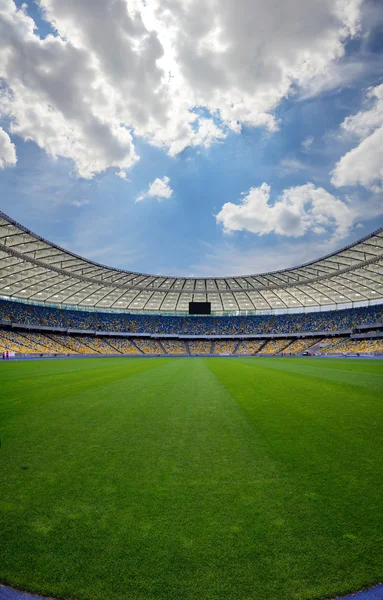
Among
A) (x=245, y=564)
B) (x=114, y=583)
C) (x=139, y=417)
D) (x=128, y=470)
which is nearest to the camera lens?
(x=114, y=583)

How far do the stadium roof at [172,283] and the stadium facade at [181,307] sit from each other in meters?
0.16

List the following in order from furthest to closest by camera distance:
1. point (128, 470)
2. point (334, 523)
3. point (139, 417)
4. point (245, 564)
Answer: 1. point (139, 417)
2. point (128, 470)
3. point (334, 523)
4. point (245, 564)

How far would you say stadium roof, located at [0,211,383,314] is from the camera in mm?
37531

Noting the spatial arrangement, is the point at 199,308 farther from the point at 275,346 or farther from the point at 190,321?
the point at 275,346

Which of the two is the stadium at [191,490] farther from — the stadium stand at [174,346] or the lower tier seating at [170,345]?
the stadium stand at [174,346]

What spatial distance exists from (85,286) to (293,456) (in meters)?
54.7

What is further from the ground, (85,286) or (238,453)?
(85,286)

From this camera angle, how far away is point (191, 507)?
3299 mm

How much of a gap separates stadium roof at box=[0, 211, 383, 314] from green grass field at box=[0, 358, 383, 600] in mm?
31051

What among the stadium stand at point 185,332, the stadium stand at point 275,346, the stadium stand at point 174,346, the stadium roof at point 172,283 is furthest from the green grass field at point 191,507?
the stadium stand at point 174,346

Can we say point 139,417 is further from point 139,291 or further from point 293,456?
point 139,291

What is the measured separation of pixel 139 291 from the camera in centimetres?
6181

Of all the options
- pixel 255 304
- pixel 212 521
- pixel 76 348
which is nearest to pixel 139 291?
pixel 76 348

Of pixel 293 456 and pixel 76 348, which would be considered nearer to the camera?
pixel 293 456
